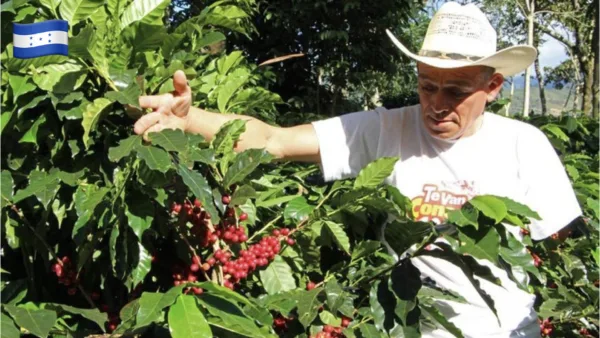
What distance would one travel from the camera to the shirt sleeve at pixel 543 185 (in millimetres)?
2195

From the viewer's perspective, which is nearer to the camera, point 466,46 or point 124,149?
point 124,149

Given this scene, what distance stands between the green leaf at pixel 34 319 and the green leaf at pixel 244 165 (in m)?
0.51

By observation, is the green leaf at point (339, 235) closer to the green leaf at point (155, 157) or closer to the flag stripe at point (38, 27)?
the green leaf at point (155, 157)

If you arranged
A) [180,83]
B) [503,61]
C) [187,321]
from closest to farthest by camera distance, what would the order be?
[187,321], [180,83], [503,61]

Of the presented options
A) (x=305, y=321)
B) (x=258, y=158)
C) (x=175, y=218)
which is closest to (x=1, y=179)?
(x=175, y=218)

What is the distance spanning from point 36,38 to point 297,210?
0.77m

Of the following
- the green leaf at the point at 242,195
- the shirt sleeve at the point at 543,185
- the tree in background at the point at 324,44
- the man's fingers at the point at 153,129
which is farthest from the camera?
Result: the tree in background at the point at 324,44

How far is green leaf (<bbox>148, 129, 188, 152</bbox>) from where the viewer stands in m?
1.52

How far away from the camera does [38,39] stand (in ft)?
5.14

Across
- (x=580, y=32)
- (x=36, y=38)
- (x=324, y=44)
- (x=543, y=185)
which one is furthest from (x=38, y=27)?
(x=580, y=32)

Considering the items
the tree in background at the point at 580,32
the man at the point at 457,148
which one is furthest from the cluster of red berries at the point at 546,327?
the tree in background at the point at 580,32

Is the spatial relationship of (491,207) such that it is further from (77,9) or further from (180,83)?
(77,9)

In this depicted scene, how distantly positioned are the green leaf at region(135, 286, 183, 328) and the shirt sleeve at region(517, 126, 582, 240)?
1.23 metres

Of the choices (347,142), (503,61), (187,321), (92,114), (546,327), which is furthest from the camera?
(546,327)
